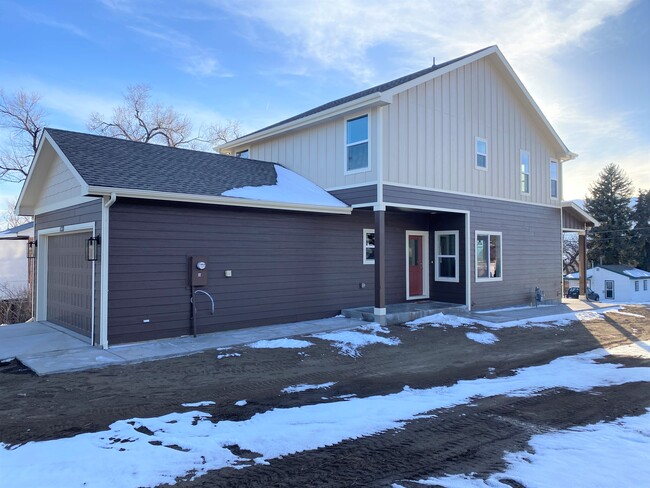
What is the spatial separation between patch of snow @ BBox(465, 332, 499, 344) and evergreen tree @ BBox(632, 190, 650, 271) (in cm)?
4015

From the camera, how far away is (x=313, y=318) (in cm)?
1115

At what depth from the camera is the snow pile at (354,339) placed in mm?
8305

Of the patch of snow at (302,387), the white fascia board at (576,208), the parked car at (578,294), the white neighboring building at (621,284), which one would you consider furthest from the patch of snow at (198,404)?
the white neighboring building at (621,284)

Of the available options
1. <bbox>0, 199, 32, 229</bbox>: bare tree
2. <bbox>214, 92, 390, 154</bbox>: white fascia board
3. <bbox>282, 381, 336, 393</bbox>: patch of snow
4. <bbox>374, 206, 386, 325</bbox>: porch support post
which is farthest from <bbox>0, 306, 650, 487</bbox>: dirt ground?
<bbox>0, 199, 32, 229</bbox>: bare tree

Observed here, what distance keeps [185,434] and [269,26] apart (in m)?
13.5

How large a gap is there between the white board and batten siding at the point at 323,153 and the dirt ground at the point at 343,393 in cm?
442

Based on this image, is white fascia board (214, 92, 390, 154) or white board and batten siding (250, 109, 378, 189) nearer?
white fascia board (214, 92, 390, 154)

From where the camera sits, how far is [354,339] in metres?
8.95

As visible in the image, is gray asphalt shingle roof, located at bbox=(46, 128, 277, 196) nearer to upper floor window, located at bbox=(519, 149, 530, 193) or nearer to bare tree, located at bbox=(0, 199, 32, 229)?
upper floor window, located at bbox=(519, 149, 530, 193)

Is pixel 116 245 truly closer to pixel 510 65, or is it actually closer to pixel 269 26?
pixel 269 26

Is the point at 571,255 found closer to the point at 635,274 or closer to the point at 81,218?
the point at 635,274

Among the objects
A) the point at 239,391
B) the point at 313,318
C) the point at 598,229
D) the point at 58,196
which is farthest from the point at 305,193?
the point at 598,229

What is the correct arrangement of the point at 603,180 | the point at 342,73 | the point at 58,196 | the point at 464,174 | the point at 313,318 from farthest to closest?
the point at 603,180 < the point at 342,73 < the point at 464,174 < the point at 313,318 < the point at 58,196

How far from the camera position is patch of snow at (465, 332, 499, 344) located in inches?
369
